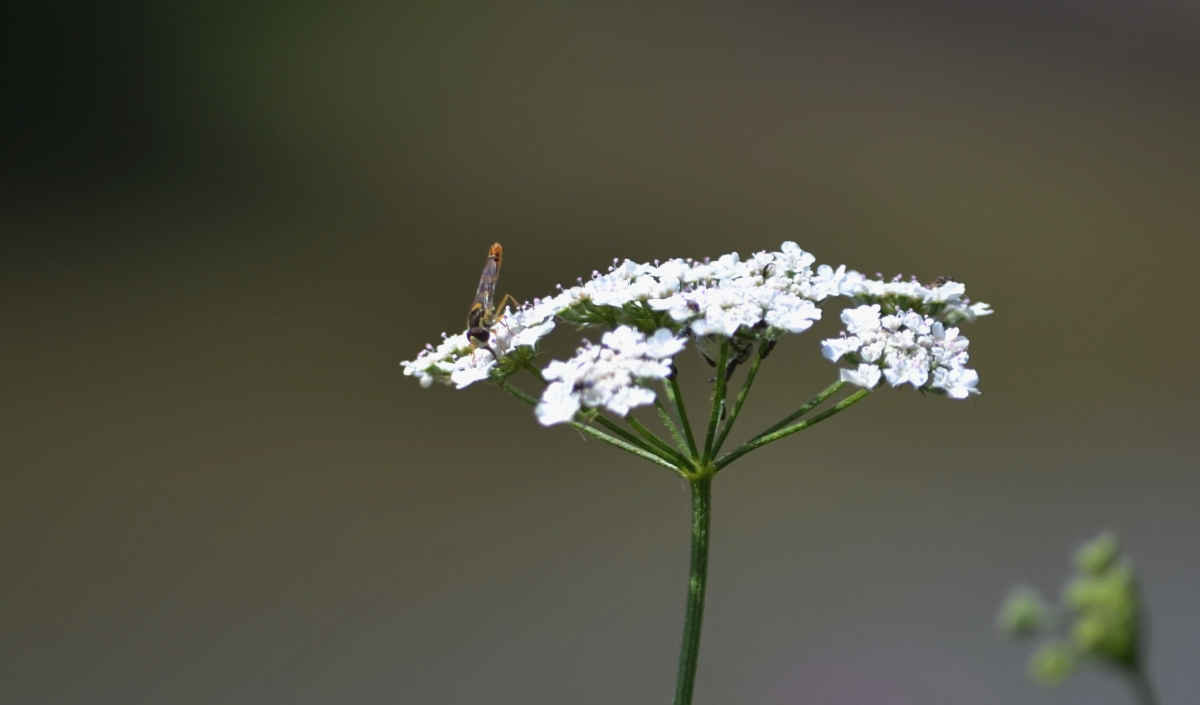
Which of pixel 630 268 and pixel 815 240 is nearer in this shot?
pixel 630 268

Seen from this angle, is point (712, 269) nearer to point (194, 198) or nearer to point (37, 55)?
point (194, 198)

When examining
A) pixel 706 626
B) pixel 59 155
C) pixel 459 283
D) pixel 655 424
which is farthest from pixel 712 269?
pixel 59 155

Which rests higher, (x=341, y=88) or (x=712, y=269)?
(x=341, y=88)

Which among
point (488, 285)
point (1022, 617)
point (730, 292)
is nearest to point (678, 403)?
point (730, 292)

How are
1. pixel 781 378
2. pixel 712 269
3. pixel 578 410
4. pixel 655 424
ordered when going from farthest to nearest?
pixel 781 378 < pixel 655 424 < pixel 712 269 < pixel 578 410

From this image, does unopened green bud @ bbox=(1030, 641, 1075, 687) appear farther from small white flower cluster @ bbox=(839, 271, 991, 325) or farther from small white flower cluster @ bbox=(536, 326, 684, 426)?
small white flower cluster @ bbox=(839, 271, 991, 325)

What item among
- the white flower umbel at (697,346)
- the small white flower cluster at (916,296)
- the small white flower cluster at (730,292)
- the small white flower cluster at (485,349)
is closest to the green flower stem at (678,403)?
the white flower umbel at (697,346)

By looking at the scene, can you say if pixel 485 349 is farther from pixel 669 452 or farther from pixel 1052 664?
pixel 1052 664

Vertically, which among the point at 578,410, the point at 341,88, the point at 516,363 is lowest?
the point at 578,410

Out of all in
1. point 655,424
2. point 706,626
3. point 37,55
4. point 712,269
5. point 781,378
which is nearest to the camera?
point 712,269
